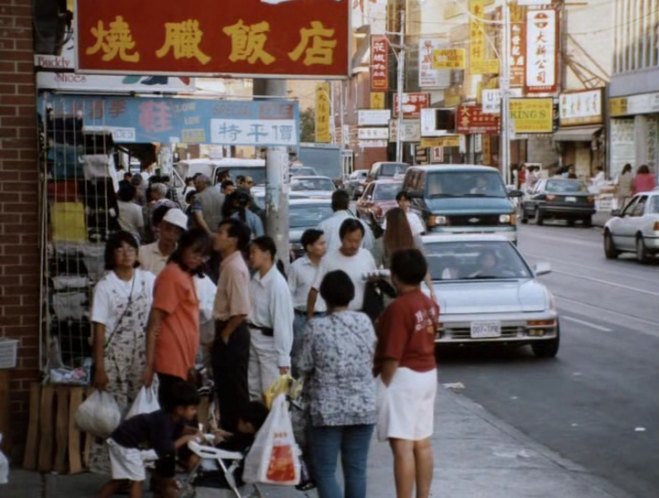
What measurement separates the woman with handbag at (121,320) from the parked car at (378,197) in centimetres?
2493

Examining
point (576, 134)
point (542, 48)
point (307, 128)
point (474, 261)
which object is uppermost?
point (542, 48)

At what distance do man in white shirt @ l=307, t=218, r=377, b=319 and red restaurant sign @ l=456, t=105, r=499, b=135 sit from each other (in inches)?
1986

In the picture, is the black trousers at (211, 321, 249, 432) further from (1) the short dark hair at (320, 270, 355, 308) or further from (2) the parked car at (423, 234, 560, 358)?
(2) the parked car at (423, 234, 560, 358)

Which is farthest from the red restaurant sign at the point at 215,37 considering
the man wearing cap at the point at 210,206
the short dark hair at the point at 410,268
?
the man wearing cap at the point at 210,206

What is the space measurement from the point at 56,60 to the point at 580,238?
84.4ft

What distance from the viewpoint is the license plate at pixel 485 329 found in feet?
47.7

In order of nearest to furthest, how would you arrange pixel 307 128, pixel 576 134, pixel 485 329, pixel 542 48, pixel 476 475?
pixel 476 475 < pixel 485 329 < pixel 542 48 < pixel 576 134 < pixel 307 128

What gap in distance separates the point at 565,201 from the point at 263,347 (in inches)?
1416

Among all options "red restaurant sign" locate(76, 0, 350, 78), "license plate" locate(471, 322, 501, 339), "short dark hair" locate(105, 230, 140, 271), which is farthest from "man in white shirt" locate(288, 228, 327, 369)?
"license plate" locate(471, 322, 501, 339)

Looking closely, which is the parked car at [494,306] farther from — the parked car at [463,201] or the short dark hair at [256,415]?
the parked car at [463,201]

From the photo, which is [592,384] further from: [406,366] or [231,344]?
[406,366]

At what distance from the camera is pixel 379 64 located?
7706 cm

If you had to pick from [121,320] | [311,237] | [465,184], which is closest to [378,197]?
[465,184]

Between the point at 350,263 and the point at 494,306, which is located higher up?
the point at 350,263
